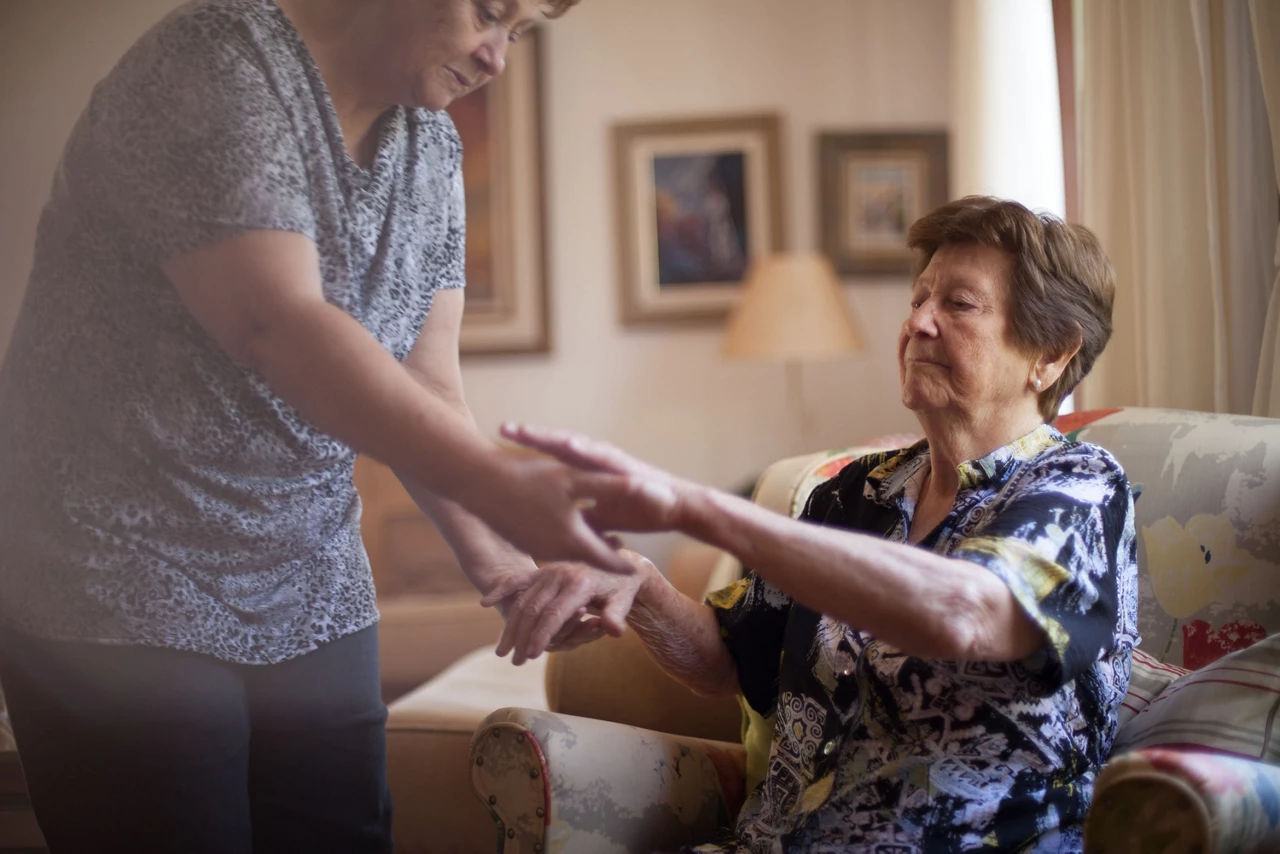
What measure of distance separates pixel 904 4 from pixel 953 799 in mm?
2132

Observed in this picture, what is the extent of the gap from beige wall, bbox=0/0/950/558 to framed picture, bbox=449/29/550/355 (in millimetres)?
41

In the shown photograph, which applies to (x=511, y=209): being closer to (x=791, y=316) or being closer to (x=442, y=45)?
(x=442, y=45)

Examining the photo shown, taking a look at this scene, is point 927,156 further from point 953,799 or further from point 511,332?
point 953,799

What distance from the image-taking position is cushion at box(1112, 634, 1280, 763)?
0.98 meters

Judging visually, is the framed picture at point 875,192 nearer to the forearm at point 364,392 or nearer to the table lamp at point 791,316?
the table lamp at point 791,316

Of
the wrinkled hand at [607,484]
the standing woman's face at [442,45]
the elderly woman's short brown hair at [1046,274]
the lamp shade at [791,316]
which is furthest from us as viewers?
the lamp shade at [791,316]

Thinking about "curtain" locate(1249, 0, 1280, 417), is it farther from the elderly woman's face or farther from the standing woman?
the standing woman

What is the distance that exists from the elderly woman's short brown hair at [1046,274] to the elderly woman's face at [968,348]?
0.04 ft

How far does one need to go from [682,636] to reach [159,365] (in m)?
0.63

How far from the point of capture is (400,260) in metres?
0.94

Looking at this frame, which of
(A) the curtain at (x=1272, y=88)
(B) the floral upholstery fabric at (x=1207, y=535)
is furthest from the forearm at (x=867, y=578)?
(A) the curtain at (x=1272, y=88)

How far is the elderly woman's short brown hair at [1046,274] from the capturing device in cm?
114

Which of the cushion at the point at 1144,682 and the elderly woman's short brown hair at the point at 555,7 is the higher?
the elderly woman's short brown hair at the point at 555,7

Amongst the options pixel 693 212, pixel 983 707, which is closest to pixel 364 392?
pixel 983 707
